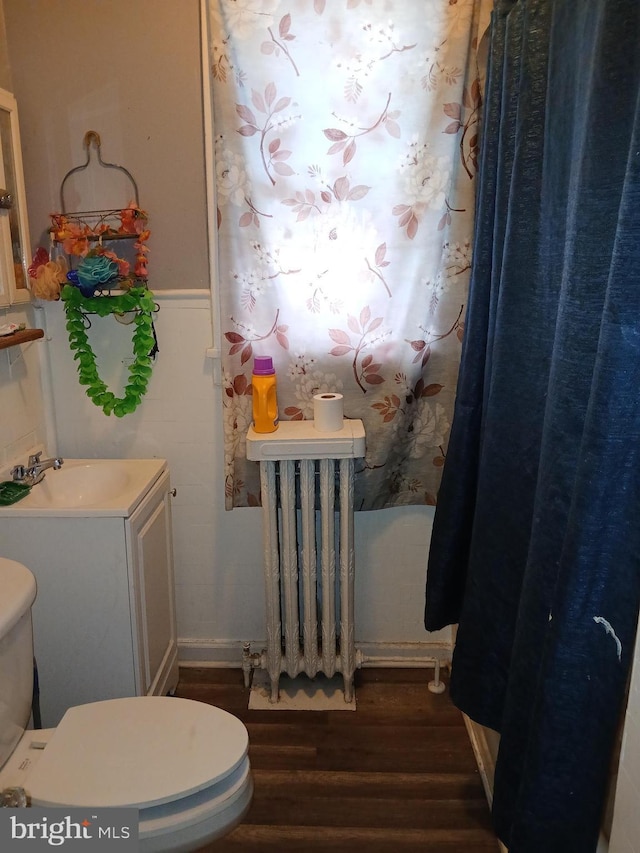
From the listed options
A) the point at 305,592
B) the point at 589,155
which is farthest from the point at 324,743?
the point at 589,155

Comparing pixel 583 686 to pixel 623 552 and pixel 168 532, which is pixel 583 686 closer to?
pixel 623 552

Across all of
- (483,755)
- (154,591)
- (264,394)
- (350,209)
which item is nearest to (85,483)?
(154,591)

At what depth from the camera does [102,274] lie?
6.15 feet

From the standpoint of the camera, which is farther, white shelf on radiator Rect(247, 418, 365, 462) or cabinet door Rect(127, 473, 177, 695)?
white shelf on radiator Rect(247, 418, 365, 462)

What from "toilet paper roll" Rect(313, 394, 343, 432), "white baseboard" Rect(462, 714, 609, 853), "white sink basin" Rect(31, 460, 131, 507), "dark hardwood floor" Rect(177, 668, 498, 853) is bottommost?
"dark hardwood floor" Rect(177, 668, 498, 853)

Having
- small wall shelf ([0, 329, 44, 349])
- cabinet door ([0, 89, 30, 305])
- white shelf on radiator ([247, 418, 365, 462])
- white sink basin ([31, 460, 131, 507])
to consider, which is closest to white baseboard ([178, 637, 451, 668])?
white sink basin ([31, 460, 131, 507])

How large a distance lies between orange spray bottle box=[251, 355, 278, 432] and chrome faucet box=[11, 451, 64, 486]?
60 cm

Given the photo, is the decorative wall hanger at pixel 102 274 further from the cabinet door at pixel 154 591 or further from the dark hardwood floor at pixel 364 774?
the dark hardwood floor at pixel 364 774

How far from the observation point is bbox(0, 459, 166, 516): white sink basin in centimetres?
187

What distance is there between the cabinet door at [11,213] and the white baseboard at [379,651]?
4.33 feet

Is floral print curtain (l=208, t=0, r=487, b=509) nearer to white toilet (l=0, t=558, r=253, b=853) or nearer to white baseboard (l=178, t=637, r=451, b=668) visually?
white baseboard (l=178, t=637, r=451, b=668)

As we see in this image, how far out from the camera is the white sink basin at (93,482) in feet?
6.13

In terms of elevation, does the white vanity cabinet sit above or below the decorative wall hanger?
below

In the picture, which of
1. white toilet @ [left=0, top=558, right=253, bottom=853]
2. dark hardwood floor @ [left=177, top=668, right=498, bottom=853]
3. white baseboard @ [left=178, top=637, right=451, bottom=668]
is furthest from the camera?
white baseboard @ [left=178, top=637, right=451, bottom=668]
